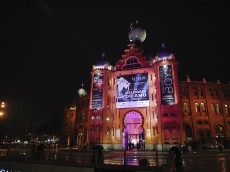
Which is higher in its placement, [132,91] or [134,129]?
[132,91]

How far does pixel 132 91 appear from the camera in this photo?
153 feet

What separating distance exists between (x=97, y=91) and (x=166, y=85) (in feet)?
54.3

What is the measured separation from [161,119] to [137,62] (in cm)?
1618

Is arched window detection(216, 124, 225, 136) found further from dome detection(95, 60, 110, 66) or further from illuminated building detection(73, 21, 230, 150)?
dome detection(95, 60, 110, 66)

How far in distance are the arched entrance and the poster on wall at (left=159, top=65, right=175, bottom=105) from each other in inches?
294

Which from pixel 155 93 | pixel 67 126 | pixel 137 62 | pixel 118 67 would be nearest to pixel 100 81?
pixel 118 67

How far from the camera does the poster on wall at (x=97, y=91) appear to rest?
154 ft

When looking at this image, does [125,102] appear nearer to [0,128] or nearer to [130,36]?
[130,36]

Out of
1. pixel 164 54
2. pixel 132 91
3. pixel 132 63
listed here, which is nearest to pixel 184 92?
pixel 164 54

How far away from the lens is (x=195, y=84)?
5359 cm

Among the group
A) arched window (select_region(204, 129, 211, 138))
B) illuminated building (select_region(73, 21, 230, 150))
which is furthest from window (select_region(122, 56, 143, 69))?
arched window (select_region(204, 129, 211, 138))

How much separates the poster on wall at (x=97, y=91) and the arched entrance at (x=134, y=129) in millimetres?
7387

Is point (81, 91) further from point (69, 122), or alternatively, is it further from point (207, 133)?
point (207, 133)

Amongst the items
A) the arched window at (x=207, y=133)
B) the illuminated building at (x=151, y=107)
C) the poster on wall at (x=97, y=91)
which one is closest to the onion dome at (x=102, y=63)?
the illuminated building at (x=151, y=107)
